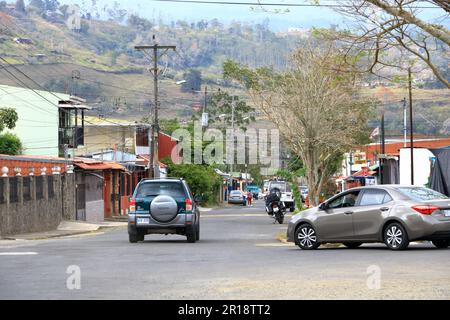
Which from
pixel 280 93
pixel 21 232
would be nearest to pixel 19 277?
pixel 21 232

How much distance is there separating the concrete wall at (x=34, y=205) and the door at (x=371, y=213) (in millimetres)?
15389

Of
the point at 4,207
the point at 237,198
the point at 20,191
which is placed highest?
the point at 20,191

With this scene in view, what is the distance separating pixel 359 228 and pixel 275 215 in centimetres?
2518

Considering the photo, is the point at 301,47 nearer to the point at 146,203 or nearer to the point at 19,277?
the point at 146,203

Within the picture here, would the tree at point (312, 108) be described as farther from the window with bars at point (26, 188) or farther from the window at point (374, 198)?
the window at point (374, 198)

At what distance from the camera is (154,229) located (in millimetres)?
27391

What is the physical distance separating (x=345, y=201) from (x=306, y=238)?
1376mm

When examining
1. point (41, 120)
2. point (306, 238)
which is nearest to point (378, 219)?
point (306, 238)

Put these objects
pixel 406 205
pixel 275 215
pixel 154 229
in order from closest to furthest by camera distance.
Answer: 1. pixel 406 205
2. pixel 154 229
3. pixel 275 215

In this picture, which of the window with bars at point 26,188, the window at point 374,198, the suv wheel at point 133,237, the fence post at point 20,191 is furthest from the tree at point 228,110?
the window at point 374,198

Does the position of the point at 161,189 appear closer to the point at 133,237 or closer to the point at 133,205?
the point at 133,205

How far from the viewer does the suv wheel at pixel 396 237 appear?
22.5 metres

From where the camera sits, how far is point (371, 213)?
23281 mm

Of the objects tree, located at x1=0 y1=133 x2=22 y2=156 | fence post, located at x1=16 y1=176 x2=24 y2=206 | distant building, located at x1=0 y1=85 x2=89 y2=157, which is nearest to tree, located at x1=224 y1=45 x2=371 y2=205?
fence post, located at x1=16 y1=176 x2=24 y2=206
